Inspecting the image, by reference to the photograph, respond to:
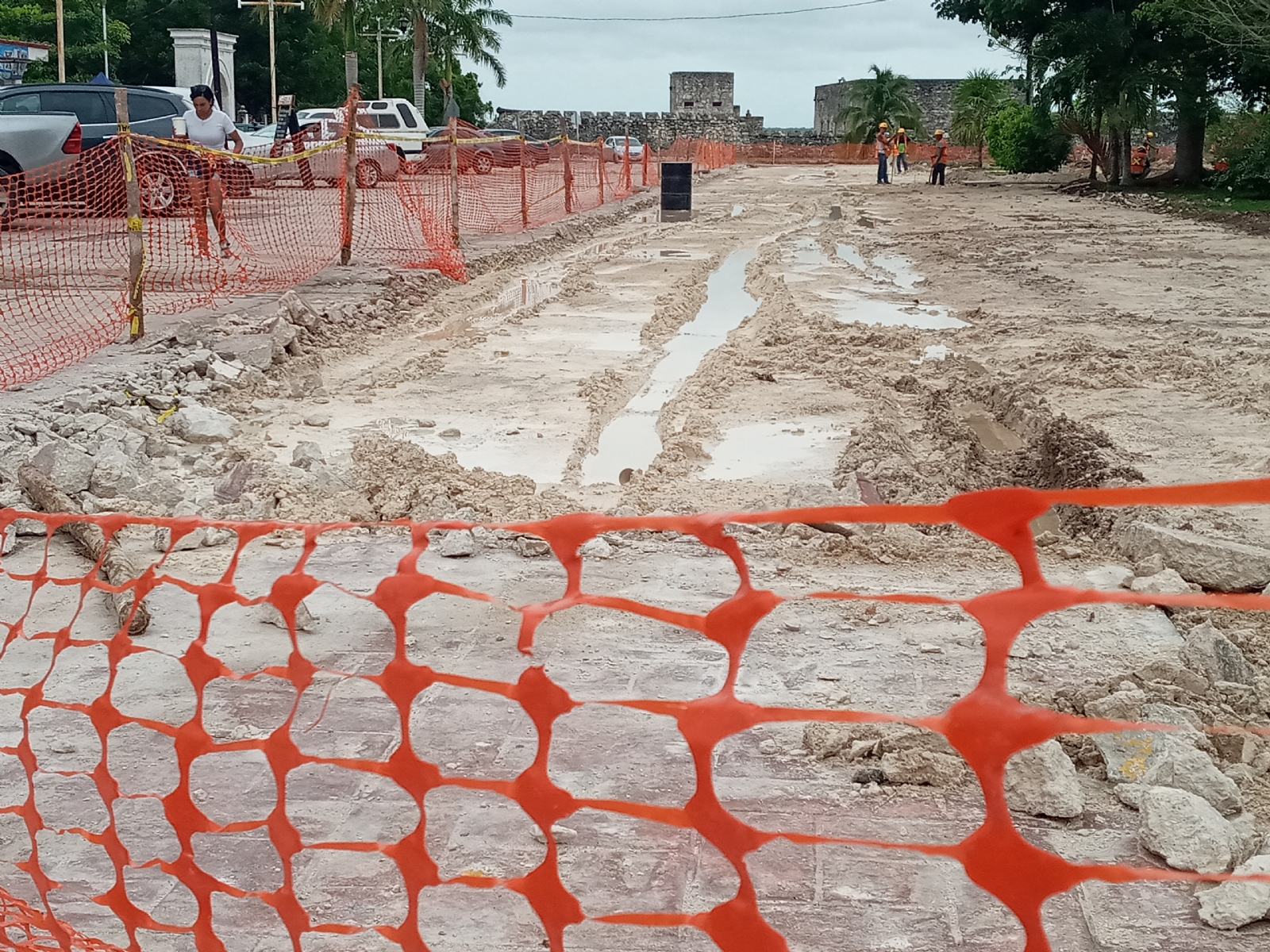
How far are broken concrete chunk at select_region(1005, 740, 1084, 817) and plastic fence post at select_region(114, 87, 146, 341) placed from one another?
7174 millimetres

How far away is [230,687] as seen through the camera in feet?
13.0

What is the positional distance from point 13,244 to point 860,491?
12.2 meters

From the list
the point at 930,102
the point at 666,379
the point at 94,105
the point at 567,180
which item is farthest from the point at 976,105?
the point at 666,379

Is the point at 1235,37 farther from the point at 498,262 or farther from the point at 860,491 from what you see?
the point at 860,491

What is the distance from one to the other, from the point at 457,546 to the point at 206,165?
8599 mm

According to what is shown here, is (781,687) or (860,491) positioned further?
(860,491)

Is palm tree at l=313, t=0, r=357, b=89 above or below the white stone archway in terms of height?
above

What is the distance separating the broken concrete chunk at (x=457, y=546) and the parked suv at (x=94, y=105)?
41.7 ft

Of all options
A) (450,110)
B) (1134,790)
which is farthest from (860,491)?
(450,110)

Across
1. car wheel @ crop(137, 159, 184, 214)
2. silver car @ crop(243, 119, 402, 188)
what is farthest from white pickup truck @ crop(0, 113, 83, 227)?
silver car @ crop(243, 119, 402, 188)

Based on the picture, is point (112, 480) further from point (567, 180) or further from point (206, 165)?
point (567, 180)

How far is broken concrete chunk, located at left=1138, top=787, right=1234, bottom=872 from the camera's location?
288cm

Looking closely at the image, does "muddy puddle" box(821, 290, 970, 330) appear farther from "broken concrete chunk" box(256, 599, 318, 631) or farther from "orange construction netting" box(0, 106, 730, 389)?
"broken concrete chunk" box(256, 599, 318, 631)

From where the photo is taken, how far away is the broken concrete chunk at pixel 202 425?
22.9 ft
